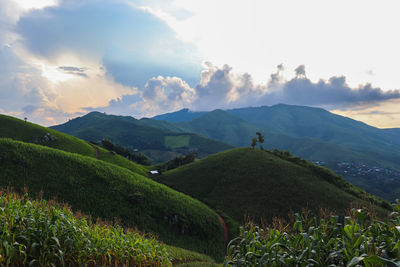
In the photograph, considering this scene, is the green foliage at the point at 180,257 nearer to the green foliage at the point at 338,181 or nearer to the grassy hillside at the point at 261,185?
the grassy hillside at the point at 261,185

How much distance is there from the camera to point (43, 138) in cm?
8131

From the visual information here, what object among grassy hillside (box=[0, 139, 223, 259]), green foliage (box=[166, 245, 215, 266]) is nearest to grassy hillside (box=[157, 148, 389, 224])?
grassy hillside (box=[0, 139, 223, 259])

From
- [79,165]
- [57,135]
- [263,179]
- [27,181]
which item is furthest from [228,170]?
[57,135]

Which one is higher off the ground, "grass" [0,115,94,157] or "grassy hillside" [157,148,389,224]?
"grass" [0,115,94,157]

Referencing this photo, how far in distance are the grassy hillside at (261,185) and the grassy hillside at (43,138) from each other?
2346cm

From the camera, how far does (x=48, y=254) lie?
8.59 meters

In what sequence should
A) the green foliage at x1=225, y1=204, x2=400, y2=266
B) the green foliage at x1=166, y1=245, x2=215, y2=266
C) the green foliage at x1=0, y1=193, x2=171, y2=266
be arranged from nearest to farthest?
the green foliage at x1=225, y1=204, x2=400, y2=266 < the green foliage at x1=0, y1=193, x2=171, y2=266 < the green foliage at x1=166, y1=245, x2=215, y2=266

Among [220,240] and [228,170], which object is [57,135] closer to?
[228,170]

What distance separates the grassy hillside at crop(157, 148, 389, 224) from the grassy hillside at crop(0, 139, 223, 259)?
1484 cm

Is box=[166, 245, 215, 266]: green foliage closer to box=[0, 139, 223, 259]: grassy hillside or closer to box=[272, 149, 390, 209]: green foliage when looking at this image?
box=[0, 139, 223, 259]: grassy hillside

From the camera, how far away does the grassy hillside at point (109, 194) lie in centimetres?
3359

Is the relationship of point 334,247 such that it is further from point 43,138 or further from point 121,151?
point 121,151

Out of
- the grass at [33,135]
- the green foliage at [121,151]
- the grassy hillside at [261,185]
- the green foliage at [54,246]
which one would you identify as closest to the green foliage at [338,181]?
the grassy hillside at [261,185]

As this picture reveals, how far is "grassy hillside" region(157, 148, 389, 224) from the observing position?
5491 centimetres
